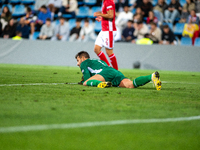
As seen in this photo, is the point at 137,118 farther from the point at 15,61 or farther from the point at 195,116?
the point at 15,61

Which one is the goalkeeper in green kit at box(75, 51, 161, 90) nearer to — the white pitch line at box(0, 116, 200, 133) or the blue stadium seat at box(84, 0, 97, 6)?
the white pitch line at box(0, 116, 200, 133)

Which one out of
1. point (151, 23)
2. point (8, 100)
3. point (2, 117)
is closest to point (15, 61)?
point (151, 23)

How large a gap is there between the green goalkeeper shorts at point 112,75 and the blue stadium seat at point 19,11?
49.7 ft

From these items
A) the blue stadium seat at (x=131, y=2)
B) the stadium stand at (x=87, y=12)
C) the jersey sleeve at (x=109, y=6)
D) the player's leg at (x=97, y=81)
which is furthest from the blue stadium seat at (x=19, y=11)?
the player's leg at (x=97, y=81)

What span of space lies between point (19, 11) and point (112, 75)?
1567cm

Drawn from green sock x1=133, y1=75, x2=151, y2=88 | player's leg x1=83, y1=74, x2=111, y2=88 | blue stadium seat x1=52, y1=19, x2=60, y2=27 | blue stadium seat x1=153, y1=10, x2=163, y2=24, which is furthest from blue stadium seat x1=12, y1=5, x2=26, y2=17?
green sock x1=133, y1=75, x2=151, y2=88

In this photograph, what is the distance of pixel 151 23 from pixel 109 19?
697cm

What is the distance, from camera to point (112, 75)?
591 cm

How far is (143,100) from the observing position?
4473 mm

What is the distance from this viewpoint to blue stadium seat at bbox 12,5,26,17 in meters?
20.1

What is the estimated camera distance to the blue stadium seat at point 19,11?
20131 mm

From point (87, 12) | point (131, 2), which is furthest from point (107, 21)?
point (87, 12)

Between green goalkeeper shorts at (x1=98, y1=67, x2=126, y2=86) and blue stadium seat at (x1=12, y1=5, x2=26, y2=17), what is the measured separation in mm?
15142

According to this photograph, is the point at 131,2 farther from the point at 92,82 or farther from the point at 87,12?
the point at 92,82
